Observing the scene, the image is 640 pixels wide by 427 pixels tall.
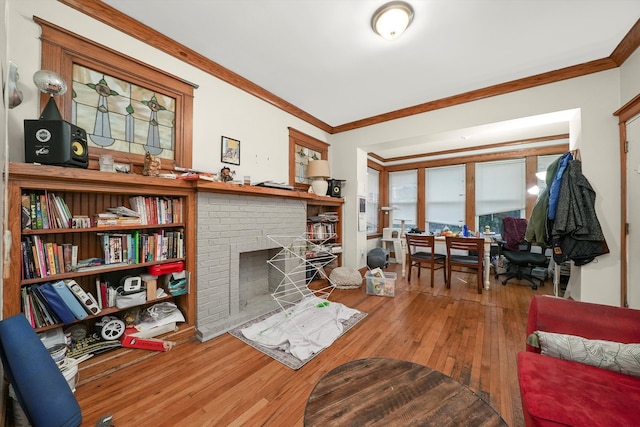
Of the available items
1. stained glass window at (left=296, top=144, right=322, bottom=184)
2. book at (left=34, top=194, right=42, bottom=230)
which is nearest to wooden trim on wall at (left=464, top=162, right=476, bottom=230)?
stained glass window at (left=296, top=144, right=322, bottom=184)

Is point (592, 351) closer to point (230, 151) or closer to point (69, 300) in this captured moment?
point (69, 300)

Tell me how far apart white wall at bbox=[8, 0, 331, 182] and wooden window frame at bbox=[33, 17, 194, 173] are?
0.05 meters

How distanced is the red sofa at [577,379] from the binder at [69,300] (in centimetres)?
259

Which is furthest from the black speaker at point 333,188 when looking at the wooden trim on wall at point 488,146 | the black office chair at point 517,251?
the black office chair at point 517,251

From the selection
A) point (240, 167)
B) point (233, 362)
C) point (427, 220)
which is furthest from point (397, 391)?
point (427, 220)

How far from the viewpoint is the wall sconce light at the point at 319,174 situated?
3658 millimetres

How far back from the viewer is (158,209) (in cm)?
201

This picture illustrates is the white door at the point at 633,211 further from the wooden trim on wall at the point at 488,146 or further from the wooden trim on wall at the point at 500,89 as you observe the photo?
the wooden trim on wall at the point at 488,146

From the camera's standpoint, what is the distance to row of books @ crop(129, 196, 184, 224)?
1.92 meters

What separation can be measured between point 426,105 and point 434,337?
9.92 ft

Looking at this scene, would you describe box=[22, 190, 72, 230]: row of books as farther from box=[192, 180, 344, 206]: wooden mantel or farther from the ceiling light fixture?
the ceiling light fixture

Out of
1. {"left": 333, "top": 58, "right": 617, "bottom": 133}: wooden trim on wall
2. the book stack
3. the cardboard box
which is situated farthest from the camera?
the cardboard box

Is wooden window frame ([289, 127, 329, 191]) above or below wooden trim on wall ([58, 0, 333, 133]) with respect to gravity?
below

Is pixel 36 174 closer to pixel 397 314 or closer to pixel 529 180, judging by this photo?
pixel 397 314
